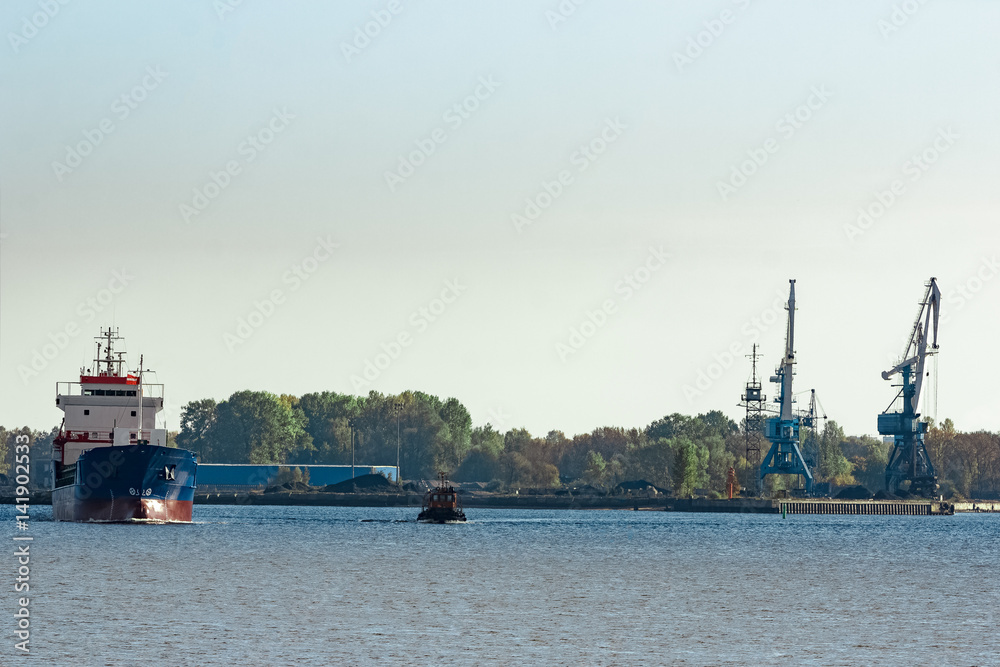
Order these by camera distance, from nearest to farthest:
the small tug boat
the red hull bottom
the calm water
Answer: the calm water → the red hull bottom → the small tug boat

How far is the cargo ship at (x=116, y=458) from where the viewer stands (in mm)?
108188

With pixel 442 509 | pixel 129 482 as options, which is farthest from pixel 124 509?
pixel 442 509

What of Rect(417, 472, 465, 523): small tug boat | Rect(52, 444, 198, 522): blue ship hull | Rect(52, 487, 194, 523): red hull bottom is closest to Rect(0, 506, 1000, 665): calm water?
Rect(52, 487, 194, 523): red hull bottom

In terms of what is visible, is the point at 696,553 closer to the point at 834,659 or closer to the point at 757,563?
the point at 757,563

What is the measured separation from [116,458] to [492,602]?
54.5 metres

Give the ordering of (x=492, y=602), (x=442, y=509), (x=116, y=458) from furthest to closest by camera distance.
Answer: (x=442, y=509) → (x=116, y=458) → (x=492, y=602)

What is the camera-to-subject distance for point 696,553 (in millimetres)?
101188

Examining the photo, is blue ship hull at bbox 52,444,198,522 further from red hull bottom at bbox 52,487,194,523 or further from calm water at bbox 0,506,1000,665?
calm water at bbox 0,506,1000,665

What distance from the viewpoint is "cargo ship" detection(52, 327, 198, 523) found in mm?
108188

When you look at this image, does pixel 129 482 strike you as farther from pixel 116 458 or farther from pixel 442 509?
pixel 442 509

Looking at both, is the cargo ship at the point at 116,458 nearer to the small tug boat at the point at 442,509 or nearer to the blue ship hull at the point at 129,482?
the blue ship hull at the point at 129,482

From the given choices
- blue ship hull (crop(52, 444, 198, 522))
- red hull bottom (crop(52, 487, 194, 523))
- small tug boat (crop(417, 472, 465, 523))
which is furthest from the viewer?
small tug boat (crop(417, 472, 465, 523))

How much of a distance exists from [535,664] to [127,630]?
14961 mm

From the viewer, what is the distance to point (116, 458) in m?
107
